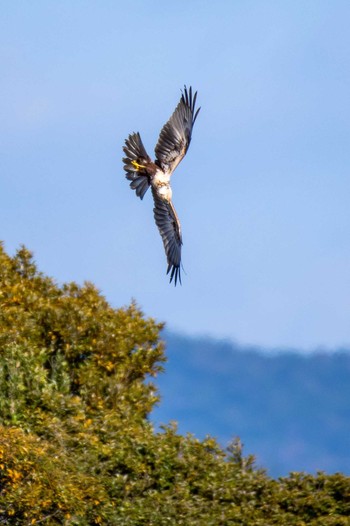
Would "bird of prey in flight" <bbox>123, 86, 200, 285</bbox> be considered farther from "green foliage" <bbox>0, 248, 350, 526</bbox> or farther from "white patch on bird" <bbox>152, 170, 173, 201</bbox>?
"green foliage" <bbox>0, 248, 350, 526</bbox>

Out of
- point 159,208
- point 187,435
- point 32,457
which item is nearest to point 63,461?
point 32,457

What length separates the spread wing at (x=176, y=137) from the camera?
21156mm

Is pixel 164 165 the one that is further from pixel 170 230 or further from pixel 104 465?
pixel 104 465

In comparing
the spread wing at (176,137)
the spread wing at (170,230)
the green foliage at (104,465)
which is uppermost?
the spread wing at (176,137)

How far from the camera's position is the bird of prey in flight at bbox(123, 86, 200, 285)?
69.3 ft

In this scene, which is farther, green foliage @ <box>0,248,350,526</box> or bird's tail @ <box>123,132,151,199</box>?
bird's tail @ <box>123,132,151,199</box>

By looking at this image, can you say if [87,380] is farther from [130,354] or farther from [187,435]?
[187,435]

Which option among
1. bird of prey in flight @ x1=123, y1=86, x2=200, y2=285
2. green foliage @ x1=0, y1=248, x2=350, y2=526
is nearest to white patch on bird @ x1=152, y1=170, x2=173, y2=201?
bird of prey in flight @ x1=123, y1=86, x2=200, y2=285

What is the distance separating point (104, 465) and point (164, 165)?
428 centimetres

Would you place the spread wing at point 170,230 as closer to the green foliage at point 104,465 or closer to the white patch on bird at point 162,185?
the white patch on bird at point 162,185

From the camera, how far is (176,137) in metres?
21.3

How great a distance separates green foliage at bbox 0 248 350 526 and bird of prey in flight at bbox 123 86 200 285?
263 cm

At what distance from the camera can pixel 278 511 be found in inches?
814

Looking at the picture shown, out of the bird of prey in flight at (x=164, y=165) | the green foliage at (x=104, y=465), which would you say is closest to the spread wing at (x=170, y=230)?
the bird of prey in flight at (x=164, y=165)
